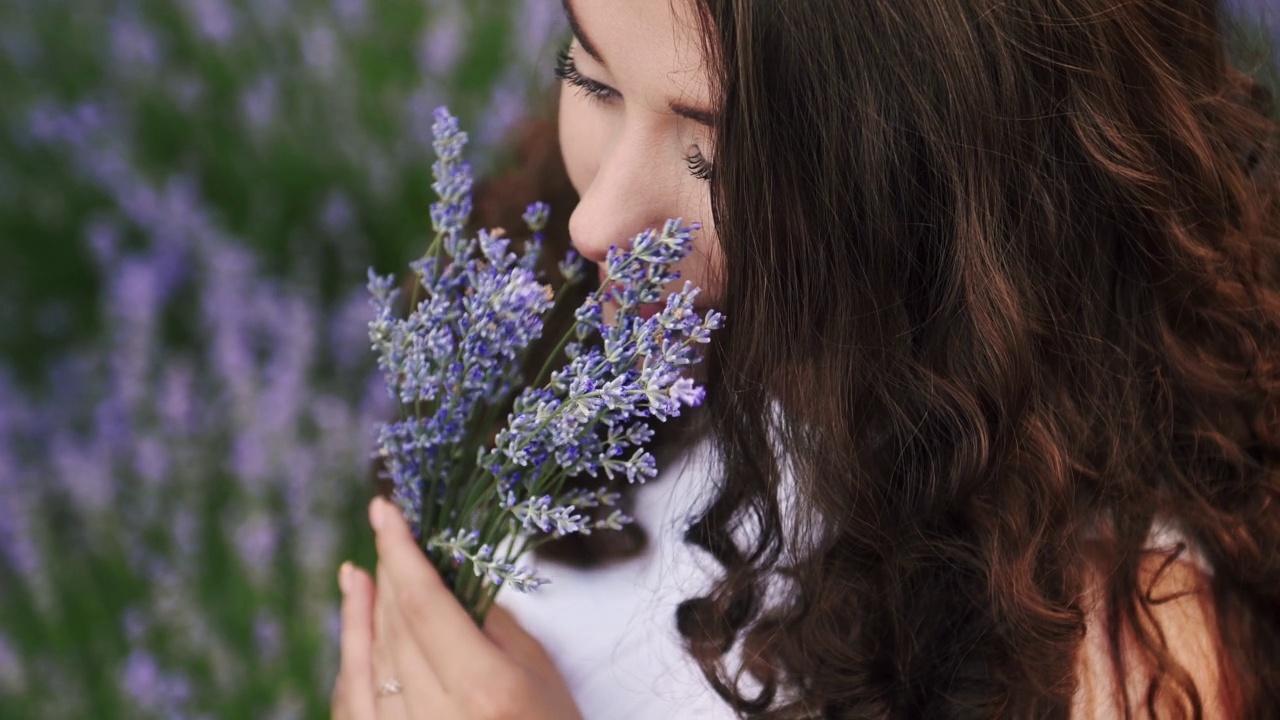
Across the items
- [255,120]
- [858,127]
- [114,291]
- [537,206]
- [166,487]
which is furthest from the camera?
[255,120]

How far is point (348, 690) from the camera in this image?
125cm

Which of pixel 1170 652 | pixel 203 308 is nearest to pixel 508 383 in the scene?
pixel 1170 652

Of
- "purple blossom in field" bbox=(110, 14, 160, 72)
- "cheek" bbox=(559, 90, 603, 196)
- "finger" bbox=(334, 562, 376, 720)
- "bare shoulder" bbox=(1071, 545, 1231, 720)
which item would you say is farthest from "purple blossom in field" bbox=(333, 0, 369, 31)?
"bare shoulder" bbox=(1071, 545, 1231, 720)

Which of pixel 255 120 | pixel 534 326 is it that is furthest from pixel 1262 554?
pixel 255 120

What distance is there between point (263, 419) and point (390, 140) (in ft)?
2.50

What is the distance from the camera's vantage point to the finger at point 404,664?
1.09m

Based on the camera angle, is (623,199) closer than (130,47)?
Yes

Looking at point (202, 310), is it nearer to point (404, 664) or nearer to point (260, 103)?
point (260, 103)

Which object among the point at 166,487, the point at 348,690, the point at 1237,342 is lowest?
the point at 1237,342

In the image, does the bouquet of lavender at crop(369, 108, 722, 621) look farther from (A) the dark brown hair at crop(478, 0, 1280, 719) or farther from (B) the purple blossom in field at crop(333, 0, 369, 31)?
(B) the purple blossom in field at crop(333, 0, 369, 31)

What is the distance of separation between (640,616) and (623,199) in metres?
0.55

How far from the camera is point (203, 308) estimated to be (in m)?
2.16

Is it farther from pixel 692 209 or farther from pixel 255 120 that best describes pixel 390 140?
pixel 692 209

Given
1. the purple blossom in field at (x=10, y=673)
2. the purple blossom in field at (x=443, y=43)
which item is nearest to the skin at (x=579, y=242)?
the purple blossom in field at (x=10, y=673)
